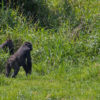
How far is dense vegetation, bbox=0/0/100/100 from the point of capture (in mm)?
7004

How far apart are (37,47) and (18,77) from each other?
6.88ft

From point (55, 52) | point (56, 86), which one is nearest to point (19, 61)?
point (55, 52)

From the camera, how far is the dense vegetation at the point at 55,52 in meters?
7.00

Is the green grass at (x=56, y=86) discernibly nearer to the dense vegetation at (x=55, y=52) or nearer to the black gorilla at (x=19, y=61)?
the dense vegetation at (x=55, y=52)

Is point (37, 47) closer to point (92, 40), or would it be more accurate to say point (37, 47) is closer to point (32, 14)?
point (92, 40)

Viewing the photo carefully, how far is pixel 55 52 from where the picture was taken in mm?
10047

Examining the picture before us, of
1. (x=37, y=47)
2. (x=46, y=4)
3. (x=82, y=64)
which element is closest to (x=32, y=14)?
(x=46, y=4)

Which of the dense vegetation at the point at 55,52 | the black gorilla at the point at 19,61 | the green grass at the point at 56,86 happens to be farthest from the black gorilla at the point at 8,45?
the black gorilla at the point at 19,61

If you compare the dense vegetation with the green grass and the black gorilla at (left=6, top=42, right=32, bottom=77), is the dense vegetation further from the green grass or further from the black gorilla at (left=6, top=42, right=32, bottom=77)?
the black gorilla at (left=6, top=42, right=32, bottom=77)

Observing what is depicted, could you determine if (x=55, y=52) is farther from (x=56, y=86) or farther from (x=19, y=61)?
(x=56, y=86)

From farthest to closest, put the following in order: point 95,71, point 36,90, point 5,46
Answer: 1. point 5,46
2. point 95,71
3. point 36,90

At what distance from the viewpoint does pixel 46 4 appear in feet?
48.5

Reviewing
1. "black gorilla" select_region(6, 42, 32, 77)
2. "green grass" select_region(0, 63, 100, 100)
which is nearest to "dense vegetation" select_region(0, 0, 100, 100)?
"green grass" select_region(0, 63, 100, 100)

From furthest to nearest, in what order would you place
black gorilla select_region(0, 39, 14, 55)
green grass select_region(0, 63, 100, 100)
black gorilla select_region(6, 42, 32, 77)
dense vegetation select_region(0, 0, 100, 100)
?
black gorilla select_region(0, 39, 14, 55), black gorilla select_region(6, 42, 32, 77), dense vegetation select_region(0, 0, 100, 100), green grass select_region(0, 63, 100, 100)
